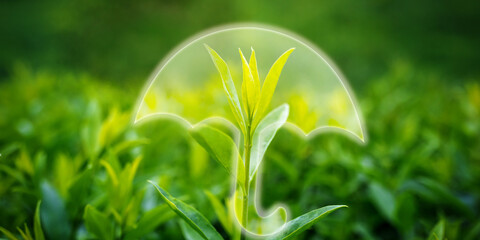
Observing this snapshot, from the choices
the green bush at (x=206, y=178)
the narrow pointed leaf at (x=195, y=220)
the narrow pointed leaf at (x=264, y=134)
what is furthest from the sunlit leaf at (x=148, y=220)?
the narrow pointed leaf at (x=264, y=134)

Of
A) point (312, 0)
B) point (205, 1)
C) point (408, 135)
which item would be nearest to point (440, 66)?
point (312, 0)

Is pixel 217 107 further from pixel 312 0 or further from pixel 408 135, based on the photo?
pixel 312 0

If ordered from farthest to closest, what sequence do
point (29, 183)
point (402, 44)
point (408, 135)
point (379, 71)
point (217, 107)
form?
1. point (402, 44)
2. point (379, 71)
3. point (217, 107)
4. point (408, 135)
5. point (29, 183)

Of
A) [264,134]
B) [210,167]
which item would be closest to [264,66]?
[264,134]

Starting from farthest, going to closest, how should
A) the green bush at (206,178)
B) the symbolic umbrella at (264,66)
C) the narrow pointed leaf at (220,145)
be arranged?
1. the green bush at (206,178)
2. the symbolic umbrella at (264,66)
3. the narrow pointed leaf at (220,145)

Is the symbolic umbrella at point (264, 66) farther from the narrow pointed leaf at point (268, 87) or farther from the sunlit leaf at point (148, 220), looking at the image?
the sunlit leaf at point (148, 220)

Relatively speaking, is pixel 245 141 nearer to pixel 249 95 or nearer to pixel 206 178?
pixel 249 95
